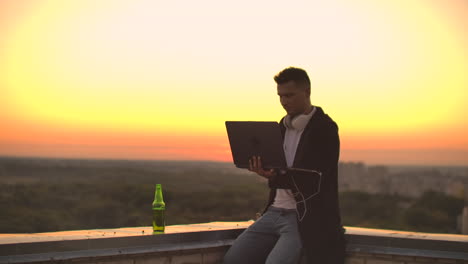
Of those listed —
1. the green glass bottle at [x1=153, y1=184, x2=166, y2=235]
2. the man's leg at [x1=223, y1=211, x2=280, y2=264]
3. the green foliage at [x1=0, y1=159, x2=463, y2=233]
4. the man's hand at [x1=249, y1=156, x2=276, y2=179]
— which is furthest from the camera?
the green foliage at [x1=0, y1=159, x2=463, y2=233]

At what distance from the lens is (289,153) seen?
3.38 metres

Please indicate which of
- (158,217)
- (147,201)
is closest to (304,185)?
(158,217)

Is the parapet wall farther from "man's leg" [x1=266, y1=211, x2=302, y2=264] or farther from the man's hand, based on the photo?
the man's hand

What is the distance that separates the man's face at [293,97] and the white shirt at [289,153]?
0.18 ft

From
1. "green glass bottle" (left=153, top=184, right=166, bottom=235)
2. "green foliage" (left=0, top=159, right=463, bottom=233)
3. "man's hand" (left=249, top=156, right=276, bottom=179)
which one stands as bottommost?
"green foliage" (left=0, top=159, right=463, bottom=233)

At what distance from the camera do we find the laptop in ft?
10.4

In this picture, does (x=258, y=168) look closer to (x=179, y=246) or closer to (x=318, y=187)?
(x=318, y=187)

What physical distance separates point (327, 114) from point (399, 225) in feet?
132

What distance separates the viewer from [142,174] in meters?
53.5

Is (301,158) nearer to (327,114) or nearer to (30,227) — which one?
(327,114)

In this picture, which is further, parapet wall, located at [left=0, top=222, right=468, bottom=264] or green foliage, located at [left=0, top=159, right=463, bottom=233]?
green foliage, located at [left=0, top=159, right=463, bottom=233]

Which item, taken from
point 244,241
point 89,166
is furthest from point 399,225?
point 244,241

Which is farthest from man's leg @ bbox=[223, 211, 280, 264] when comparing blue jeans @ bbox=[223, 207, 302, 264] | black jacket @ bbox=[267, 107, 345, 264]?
black jacket @ bbox=[267, 107, 345, 264]

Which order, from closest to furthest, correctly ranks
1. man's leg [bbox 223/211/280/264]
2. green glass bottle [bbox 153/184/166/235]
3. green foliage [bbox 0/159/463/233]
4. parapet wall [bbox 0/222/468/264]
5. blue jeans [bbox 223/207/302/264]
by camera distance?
parapet wall [bbox 0/222/468/264] → blue jeans [bbox 223/207/302/264] → man's leg [bbox 223/211/280/264] → green glass bottle [bbox 153/184/166/235] → green foliage [bbox 0/159/463/233]
